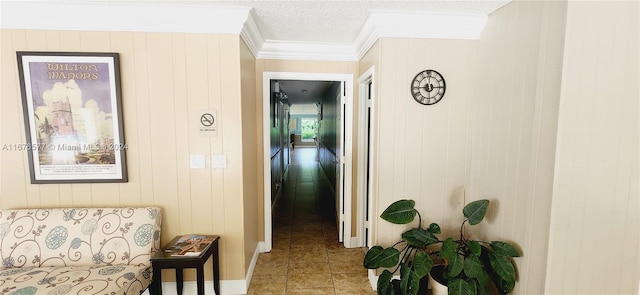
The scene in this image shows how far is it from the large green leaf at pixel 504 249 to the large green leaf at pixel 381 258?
62 cm

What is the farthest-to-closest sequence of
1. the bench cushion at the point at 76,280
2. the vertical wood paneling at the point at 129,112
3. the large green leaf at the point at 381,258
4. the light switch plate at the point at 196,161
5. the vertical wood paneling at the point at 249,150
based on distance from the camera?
the vertical wood paneling at the point at 249,150, the light switch plate at the point at 196,161, the vertical wood paneling at the point at 129,112, the large green leaf at the point at 381,258, the bench cushion at the point at 76,280

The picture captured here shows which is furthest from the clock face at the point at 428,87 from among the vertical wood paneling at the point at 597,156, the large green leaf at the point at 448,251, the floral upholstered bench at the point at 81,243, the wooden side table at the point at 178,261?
the floral upholstered bench at the point at 81,243

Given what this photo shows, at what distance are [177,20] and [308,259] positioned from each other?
249cm

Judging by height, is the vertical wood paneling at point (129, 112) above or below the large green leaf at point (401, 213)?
above

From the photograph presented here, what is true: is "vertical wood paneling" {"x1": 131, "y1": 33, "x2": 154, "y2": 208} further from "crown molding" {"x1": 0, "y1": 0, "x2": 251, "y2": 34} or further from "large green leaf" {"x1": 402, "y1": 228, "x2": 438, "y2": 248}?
"large green leaf" {"x1": 402, "y1": 228, "x2": 438, "y2": 248}

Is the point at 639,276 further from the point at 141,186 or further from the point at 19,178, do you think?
→ the point at 19,178

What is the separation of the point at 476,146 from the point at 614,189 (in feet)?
2.61

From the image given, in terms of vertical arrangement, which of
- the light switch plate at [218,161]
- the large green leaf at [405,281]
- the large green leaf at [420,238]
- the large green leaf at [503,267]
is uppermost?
the light switch plate at [218,161]

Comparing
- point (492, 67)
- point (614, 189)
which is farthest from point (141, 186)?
point (614, 189)

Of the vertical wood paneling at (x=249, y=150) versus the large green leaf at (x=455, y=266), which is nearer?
the large green leaf at (x=455, y=266)

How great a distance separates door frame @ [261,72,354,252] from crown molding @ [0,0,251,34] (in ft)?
2.94

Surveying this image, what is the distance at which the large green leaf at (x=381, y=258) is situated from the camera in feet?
6.18

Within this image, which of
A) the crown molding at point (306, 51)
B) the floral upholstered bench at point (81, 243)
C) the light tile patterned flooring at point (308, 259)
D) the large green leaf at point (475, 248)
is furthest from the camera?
the crown molding at point (306, 51)

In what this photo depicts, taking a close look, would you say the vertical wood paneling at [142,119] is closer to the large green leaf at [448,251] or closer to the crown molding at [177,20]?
the crown molding at [177,20]
